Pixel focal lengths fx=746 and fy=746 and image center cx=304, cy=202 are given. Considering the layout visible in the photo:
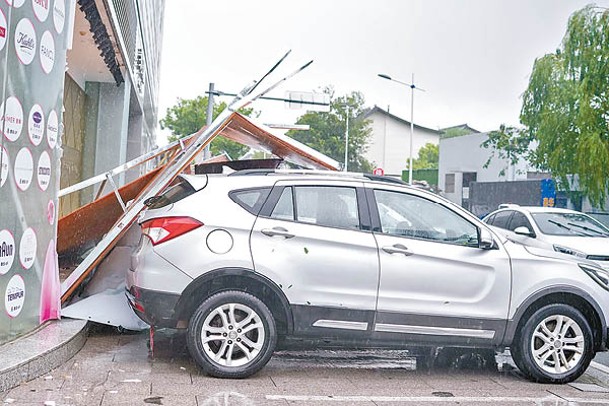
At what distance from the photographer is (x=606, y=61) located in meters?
20.8

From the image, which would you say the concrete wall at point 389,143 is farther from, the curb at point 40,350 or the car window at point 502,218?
the curb at point 40,350

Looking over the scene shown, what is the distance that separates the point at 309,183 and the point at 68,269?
146 inches

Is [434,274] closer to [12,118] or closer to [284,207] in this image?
[284,207]

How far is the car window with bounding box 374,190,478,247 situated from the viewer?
22.4 ft

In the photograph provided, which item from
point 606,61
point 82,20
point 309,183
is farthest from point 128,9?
point 606,61

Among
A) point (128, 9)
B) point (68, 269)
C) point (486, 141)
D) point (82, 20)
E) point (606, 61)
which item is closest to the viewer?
point (68, 269)

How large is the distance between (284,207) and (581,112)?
1668 cm

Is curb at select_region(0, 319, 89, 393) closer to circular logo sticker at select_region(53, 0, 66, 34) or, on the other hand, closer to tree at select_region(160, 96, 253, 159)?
circular logo sticker at select_region(53, 0, 66, 34)

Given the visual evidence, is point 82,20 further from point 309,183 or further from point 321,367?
point 321,367

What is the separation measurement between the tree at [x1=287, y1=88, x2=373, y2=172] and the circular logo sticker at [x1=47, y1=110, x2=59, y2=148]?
47.2 metres

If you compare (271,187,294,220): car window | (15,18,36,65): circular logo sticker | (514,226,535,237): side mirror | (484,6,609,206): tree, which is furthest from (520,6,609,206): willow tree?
(15,18,36,65): circular logo sticker

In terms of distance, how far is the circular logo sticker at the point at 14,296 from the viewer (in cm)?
614

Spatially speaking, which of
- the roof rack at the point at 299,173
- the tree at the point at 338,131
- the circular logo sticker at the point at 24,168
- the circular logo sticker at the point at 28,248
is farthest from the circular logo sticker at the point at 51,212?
the tree at the point at 338,131

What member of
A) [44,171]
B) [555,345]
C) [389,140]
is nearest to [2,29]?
[44,171]
